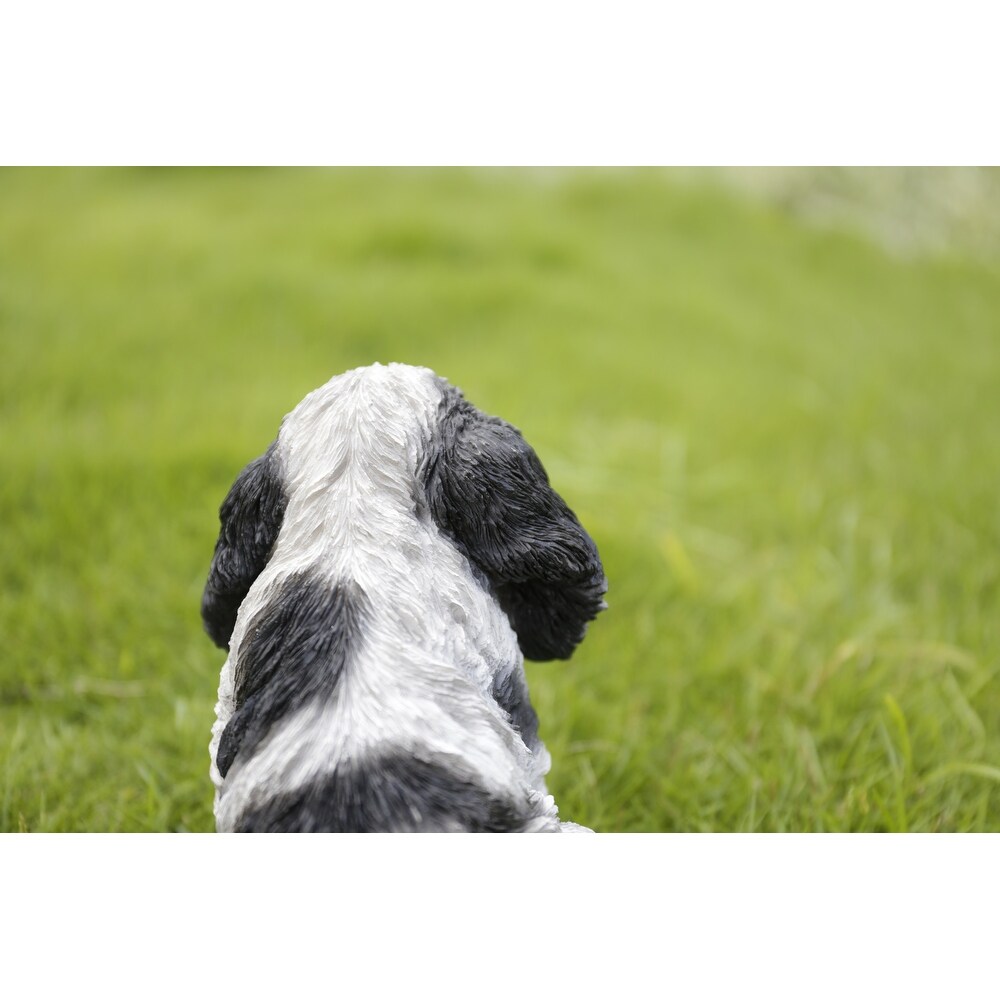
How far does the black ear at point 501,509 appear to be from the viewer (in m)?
1.26

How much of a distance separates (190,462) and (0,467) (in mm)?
581

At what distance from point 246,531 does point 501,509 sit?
38 cm

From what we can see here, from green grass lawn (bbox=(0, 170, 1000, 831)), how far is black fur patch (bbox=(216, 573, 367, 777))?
3.08 ft

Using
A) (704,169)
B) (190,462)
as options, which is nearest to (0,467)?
(190,462)

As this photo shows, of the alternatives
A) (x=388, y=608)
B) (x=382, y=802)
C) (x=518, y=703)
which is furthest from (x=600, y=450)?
(x=382, y=802)

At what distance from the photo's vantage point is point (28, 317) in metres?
3.87

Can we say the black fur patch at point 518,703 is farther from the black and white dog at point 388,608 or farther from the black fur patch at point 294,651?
the black fur patch at point 294,651

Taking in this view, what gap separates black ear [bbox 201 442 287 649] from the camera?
1.28 m

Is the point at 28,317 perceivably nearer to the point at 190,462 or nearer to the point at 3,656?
the point at 190,462

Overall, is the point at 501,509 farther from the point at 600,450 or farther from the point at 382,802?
the point at 600,450

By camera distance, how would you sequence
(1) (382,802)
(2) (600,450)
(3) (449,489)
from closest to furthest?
(1) (382,802), (3) (449,489), (2) (600,450)

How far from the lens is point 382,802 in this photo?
3.35 ft

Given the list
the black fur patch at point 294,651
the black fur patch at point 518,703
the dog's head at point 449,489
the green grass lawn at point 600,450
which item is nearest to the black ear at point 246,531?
the dog's head at point 449,489

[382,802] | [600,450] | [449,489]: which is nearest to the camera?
[382,802]
